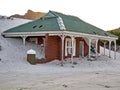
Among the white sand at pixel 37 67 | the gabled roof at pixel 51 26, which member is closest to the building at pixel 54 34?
the gabled roof at pixel 51 26

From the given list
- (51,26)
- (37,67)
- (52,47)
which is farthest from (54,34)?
(37,67)

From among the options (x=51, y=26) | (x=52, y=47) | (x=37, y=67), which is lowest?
(x=37, y=67)

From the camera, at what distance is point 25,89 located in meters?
14.6

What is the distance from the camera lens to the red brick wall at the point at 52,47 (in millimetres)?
31812

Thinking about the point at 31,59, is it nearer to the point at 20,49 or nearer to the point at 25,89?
the point at 20,49

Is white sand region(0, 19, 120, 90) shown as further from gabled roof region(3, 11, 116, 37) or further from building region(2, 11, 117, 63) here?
gabled roof region(3, 11, 116, 37)

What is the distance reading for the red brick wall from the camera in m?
31.8

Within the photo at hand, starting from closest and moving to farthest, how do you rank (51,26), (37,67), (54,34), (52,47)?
(37,67), (54,34), (51,26), (52,47)

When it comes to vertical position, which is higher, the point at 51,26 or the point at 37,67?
→ the point at 51,26

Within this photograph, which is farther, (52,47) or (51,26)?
(52,47)

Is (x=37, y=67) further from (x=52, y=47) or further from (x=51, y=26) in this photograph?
(x=51, y=26)

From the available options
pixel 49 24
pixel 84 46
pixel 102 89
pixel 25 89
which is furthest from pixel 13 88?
pixel 84 46

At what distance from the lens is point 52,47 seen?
32.7 metres

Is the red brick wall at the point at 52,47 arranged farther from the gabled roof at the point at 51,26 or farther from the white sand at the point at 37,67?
the gabled roof at the point at 51,26
